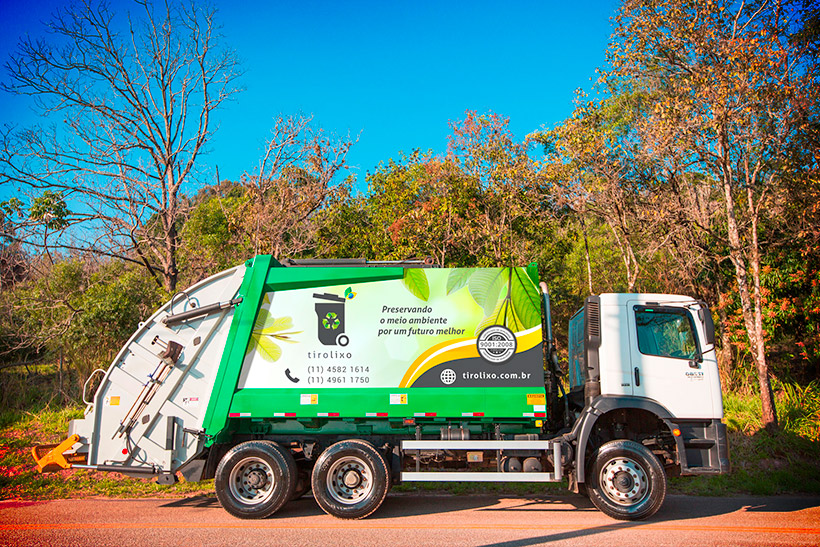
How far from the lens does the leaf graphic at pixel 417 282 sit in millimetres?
7480

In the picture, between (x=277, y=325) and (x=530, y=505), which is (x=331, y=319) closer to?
(x=277, y=325)

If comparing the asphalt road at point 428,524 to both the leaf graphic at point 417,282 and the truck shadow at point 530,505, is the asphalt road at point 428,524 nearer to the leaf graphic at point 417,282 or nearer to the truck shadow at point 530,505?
the truck shadow at point 530,505

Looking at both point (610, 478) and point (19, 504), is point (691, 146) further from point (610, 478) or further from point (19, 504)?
point (19, 504)

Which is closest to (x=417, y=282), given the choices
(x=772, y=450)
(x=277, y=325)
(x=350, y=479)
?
(x=277, y=325)

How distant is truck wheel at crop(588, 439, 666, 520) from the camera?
7129 millimetres

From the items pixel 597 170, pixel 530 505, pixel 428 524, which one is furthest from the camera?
pixel 597 170

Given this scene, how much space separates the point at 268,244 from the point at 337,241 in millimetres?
2205

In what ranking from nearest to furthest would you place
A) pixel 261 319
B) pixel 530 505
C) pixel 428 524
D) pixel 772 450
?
1. pixel 428 524
2. pixel 261 319
3. pixel 530 505
4. pixel 772 450

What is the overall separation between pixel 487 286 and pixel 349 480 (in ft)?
9.96

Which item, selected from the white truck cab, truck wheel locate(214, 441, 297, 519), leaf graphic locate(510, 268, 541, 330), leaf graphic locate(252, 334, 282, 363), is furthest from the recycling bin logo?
the white truck cab

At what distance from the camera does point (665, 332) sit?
7641 millimetres

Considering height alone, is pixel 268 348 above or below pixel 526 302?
below

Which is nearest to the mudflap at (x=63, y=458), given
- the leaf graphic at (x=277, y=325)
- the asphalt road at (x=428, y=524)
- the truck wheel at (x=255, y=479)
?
the asphalt road at (x=428, y=524)

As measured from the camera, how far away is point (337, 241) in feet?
52.0
